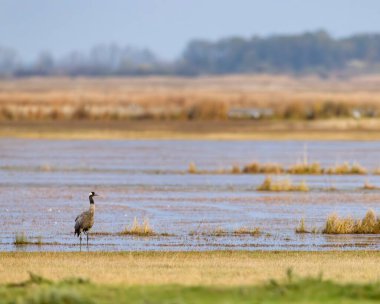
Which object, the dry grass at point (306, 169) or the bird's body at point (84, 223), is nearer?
the bird's body at point (84, 223)

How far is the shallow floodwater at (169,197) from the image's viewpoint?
22344 millimetres

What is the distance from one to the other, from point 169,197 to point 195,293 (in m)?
18.0

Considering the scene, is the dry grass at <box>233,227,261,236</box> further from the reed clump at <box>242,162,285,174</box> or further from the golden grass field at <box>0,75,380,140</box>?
the golden grass field at <box>0,75,380,140</box>

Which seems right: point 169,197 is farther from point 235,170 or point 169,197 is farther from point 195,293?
point 195,293

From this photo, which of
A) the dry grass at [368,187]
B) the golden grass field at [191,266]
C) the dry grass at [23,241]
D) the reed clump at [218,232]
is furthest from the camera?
the dry grass at [368,187]

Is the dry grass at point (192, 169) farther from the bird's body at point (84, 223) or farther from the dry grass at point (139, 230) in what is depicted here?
the bird's body at point (84, 223)

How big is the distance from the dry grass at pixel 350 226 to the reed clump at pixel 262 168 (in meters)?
16.2

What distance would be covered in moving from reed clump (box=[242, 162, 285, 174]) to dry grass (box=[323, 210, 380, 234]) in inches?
637

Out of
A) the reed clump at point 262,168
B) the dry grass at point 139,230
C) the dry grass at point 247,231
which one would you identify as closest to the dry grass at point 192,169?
the reed clump at point 262,168

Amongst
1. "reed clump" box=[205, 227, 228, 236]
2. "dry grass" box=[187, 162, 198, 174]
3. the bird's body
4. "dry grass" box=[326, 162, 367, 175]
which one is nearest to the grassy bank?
the bird's body

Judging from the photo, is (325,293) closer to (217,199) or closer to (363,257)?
(363,257)

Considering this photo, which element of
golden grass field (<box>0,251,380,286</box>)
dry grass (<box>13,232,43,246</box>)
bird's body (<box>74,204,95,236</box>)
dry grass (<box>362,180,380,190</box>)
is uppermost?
bird's body (<box>74,204,95,236</box>)

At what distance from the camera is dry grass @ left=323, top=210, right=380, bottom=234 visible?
23547mm

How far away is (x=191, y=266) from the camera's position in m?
17.8
